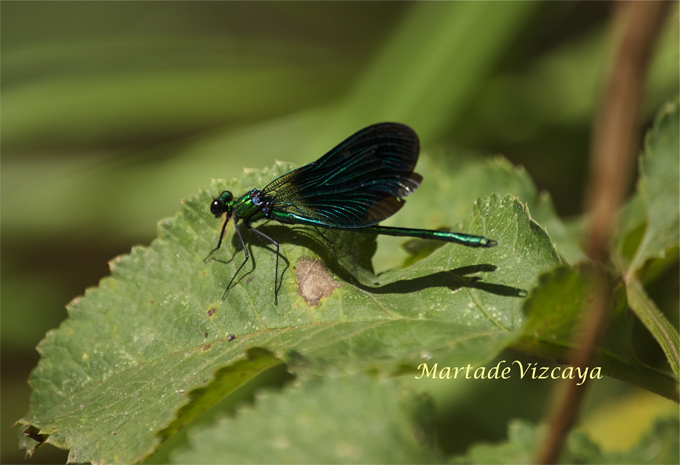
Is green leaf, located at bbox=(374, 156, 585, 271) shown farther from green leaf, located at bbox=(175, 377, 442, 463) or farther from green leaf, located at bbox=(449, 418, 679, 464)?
green leaf, located at bbox=(175, 377, 442, 463)

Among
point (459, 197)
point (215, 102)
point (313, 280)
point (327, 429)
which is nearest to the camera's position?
point (327, 429)

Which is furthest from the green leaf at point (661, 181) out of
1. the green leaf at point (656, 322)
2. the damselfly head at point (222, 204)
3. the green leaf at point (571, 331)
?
the damselfly head at point (222, 204)

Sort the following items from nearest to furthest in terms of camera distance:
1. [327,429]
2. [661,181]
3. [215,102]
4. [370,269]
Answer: [327,429]
[370,269]
[661,181]
[215,102]

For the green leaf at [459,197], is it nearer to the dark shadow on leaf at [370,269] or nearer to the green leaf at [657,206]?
the green leaf at [657,206]

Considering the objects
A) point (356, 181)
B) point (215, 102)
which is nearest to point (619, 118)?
point (356, 181)

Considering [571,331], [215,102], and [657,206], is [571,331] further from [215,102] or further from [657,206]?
[215,102]

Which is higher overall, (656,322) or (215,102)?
(215,102)
